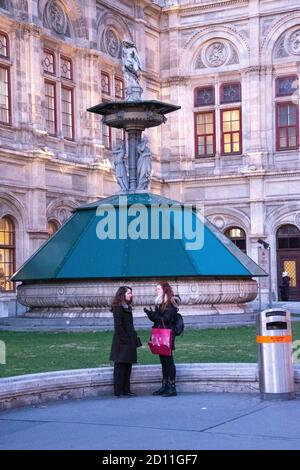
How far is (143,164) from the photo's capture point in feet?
73.7

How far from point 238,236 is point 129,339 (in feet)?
97.4

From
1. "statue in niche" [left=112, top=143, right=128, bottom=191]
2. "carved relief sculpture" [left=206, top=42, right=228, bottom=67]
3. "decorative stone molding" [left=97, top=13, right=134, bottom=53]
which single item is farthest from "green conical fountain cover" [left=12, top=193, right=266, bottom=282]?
"carved relief sculpture" [left=206, top=42, right=228, bottom=67]

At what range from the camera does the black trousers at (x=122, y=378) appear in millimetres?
10045

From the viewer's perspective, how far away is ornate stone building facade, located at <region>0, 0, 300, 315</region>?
3136 cm

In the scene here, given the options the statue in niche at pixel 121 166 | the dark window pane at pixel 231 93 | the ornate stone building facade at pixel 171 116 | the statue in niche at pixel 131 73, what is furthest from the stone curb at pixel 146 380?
the dark window pane at pixel 231 93

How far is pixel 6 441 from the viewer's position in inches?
293

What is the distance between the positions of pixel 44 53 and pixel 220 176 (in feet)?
36.1

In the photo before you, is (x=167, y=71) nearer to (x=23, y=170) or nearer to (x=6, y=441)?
(x=23, y=170)

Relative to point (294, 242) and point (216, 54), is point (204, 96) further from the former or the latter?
point (294, 242)

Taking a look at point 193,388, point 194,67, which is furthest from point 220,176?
point 193,388

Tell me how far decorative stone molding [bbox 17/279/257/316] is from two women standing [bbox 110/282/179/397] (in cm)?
941

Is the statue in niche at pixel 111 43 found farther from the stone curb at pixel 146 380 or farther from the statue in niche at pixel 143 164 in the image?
the stone curb at pixel 146 380

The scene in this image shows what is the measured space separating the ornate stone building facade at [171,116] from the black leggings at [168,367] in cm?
2038

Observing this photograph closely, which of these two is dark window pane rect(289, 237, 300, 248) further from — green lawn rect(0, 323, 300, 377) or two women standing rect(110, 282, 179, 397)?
two women standing rect(110, 282, 179, 397)
